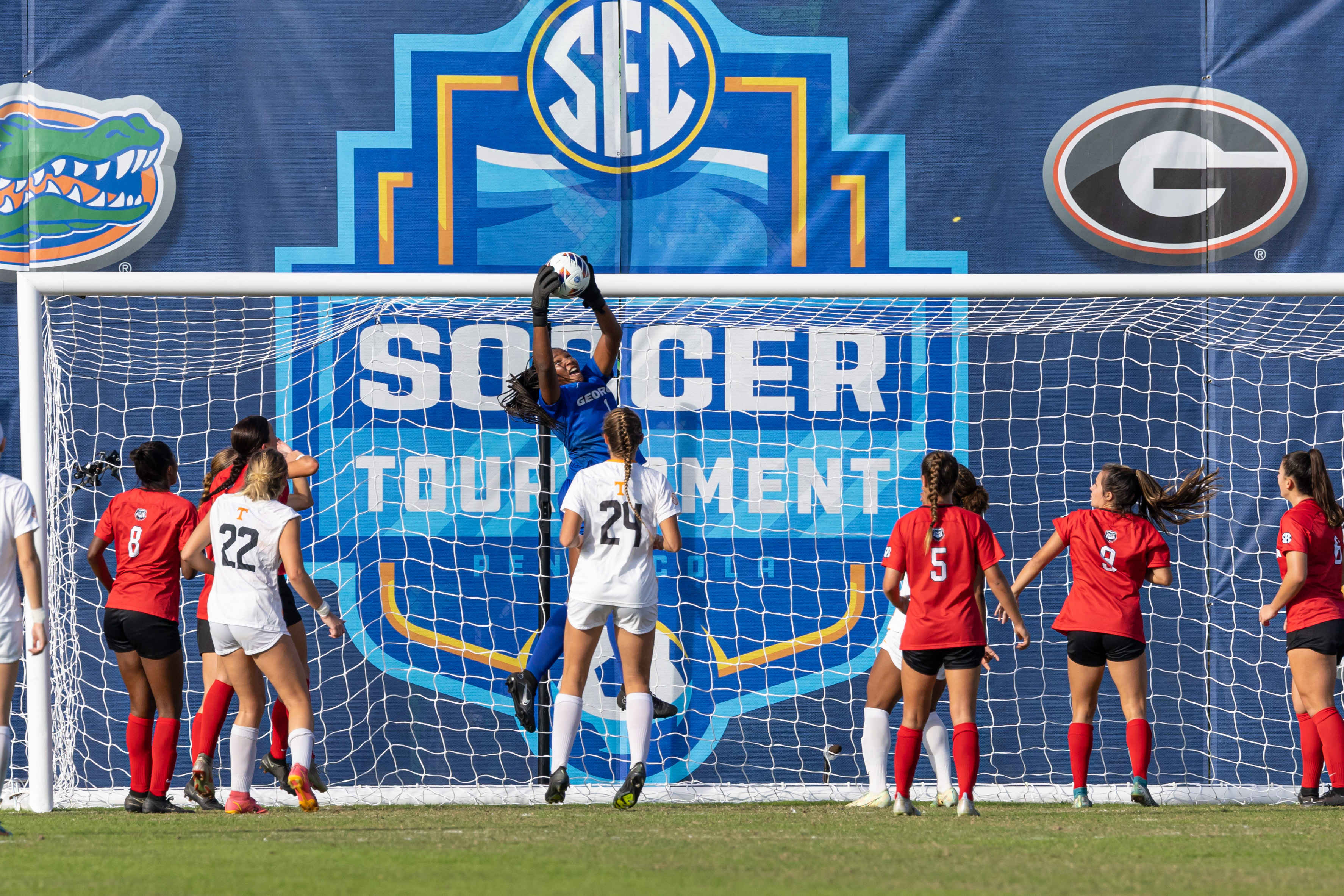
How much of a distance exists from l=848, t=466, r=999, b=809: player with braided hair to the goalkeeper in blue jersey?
921 mm

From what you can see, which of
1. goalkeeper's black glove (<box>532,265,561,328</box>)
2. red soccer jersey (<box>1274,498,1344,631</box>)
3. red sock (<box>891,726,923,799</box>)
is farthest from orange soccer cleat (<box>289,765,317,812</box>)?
red soccer jersey (<box>1274,498,1344,631</box>)

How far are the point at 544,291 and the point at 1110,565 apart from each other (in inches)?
109

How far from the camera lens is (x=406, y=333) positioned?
7395 millimetres

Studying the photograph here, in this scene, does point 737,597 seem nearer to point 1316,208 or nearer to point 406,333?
point 406,333

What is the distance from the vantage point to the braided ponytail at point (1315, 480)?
19.4ft

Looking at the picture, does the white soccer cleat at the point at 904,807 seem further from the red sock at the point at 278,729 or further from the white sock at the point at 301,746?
the red sock at the point at 278,729

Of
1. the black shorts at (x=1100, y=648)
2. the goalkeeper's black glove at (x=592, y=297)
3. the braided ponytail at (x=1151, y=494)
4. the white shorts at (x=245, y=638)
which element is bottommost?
the black shorts at (x=1100, y=648)

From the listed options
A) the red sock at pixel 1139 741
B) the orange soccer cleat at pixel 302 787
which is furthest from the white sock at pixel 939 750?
the orange soccer cleat at pixel 302 787

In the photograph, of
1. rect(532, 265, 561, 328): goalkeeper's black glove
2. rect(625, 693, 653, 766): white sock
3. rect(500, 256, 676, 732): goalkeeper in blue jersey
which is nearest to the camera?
rect(625, 693, 653, 766): white sock

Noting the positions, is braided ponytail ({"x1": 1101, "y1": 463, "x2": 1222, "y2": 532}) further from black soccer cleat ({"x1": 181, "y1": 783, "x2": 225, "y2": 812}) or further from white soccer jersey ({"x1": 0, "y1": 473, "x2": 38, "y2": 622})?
white soccer jersey ({"x1": 0, "y1": 473, "x2": 38, "y2": 622})

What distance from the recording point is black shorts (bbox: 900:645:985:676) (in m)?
5.10

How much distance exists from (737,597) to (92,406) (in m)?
3.78

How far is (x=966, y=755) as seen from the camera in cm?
520

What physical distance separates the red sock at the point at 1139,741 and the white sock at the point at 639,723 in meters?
2.16
